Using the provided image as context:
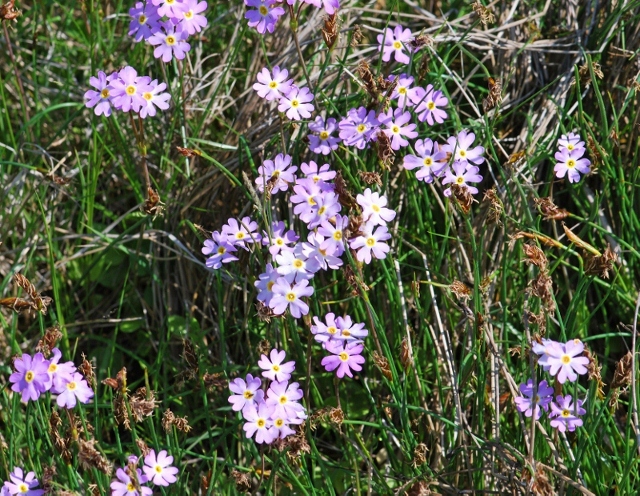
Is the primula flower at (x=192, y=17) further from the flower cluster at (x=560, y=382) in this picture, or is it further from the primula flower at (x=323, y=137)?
the flower cluster at (x=560, y=382)

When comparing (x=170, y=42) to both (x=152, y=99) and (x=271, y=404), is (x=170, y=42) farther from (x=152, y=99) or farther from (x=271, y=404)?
(x=271, y=404)

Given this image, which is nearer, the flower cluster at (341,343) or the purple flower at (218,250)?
the flower cluster at (341,343)

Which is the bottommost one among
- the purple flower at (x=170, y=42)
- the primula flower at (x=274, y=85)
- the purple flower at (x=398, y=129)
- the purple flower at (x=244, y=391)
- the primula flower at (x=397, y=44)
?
the purple flower at (x=244, y=391)

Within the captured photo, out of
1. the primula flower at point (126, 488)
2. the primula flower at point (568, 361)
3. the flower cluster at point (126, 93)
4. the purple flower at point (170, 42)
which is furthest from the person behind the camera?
the purple flower at point (170, 42)

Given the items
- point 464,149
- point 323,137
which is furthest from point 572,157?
point 323,137

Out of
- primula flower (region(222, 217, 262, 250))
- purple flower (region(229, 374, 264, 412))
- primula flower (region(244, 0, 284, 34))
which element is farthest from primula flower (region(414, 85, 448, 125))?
purple flower (region(229, 374, 264, 412))

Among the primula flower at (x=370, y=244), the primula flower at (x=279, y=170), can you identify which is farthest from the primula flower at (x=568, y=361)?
the primula flower at (x=279, y=170)

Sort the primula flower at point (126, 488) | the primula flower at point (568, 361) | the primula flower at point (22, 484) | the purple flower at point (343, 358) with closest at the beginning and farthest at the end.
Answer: the primula flower at point (568, 361)
the primula flower at point (126, 488)
the primula flower at point (22, 484)
the purple flower at point (343, 358)

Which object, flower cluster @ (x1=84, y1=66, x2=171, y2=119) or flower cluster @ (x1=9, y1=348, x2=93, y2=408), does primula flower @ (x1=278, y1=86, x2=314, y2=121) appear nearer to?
flower cluster @ (x1=84, y1=66, x2=171, y2=119)
